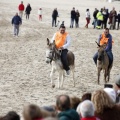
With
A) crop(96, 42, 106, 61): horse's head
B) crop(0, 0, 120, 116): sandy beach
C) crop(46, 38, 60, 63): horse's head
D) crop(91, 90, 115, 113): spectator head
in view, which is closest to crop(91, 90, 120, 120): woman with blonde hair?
crop(91, 90, 115, 113): spectator head

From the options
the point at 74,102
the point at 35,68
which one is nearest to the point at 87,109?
the point at 74,102

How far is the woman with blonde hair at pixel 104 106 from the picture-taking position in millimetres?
8805

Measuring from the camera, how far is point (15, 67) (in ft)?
71.5

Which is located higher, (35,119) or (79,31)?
(79,31)

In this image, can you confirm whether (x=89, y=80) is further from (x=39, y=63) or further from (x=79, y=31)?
(x=79, y=31)

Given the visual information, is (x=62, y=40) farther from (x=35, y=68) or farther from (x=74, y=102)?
(x=74, y=102)

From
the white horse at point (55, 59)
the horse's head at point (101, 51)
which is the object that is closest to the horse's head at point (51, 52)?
the white horse at point (55, 59)

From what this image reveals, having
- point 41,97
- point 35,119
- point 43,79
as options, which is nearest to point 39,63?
point 43,79

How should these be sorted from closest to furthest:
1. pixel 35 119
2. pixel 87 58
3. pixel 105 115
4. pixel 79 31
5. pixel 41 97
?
pixel 35 119 < pixel 105 115 < pixel 41 97 < pixel 87 58 < pixel 79 31

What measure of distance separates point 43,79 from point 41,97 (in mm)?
3127

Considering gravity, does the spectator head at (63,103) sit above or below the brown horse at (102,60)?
below

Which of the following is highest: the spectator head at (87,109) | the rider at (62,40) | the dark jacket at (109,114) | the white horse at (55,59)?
the rider at (62,40)

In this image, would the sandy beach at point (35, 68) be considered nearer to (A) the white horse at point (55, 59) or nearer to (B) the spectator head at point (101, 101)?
(A) the white horse at point (55, 59)

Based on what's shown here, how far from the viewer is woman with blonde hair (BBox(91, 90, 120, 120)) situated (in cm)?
880
